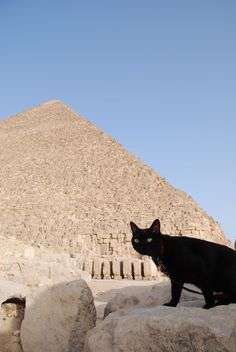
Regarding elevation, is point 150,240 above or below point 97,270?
above

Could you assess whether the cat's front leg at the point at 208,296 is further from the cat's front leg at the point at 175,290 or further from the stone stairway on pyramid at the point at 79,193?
the stone stairway on pyramid at the point at 79,193

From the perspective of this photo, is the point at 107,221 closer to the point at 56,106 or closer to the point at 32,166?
the point at 32,166

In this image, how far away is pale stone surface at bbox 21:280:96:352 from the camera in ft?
13.0

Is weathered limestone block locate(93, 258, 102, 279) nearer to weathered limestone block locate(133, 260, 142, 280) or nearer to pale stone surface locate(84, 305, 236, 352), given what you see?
weathered limestone block locate(133, 260, 142, 280)

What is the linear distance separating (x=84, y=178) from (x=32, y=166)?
1038 centimetres

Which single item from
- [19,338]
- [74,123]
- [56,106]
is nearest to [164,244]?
[19,338]

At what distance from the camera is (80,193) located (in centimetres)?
6397

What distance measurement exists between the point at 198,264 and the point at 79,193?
60445 millimetres

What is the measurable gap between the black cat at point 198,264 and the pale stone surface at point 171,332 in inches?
16.7

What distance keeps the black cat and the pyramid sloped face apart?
34.0 meters

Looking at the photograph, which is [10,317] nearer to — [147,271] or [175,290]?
[175,290]

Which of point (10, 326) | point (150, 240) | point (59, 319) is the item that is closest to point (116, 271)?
point (10, 326)

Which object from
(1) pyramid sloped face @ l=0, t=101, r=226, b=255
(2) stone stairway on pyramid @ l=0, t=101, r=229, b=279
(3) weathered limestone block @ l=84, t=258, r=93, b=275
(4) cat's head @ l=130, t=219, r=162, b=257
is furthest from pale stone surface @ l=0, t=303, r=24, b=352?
(2) stone stairway on pyramid @ l=0, t=101, r=229, b=279

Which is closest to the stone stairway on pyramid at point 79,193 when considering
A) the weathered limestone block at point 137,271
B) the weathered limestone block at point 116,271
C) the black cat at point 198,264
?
the weathered limestone block at point 137,271
